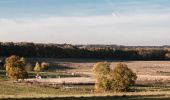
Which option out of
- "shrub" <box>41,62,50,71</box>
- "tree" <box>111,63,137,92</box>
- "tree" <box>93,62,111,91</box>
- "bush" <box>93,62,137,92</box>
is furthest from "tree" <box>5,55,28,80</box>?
"shrub" <box>41,62,50,71</box>

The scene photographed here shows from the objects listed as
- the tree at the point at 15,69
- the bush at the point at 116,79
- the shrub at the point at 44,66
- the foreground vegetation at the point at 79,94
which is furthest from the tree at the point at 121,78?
the shrub at the point at 44,66

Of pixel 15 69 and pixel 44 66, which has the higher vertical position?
pixel 44 66

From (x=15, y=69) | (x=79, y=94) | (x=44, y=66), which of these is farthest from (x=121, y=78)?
(x=44, y=66)

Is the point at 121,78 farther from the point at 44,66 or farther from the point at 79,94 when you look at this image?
the point at 44,66

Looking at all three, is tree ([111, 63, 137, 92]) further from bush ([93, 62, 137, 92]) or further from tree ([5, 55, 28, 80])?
tree ([5, 55, 28, 80])

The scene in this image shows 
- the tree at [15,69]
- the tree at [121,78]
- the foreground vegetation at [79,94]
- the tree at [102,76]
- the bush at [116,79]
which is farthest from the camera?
the tree at [15,69]

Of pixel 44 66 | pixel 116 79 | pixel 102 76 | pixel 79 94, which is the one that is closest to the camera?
pixel 79 94

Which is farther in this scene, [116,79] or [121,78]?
[116,79]

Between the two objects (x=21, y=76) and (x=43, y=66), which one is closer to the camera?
(x=21, y=76)

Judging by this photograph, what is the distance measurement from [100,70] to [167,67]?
100 meters

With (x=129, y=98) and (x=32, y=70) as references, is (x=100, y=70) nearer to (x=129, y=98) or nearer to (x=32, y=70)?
(x=129, y=98)

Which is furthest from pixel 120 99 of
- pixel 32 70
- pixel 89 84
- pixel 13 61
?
pixel 32 70

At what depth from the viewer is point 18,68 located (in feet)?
366

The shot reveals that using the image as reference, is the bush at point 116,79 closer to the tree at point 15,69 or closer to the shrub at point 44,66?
the tree at point 15,69
